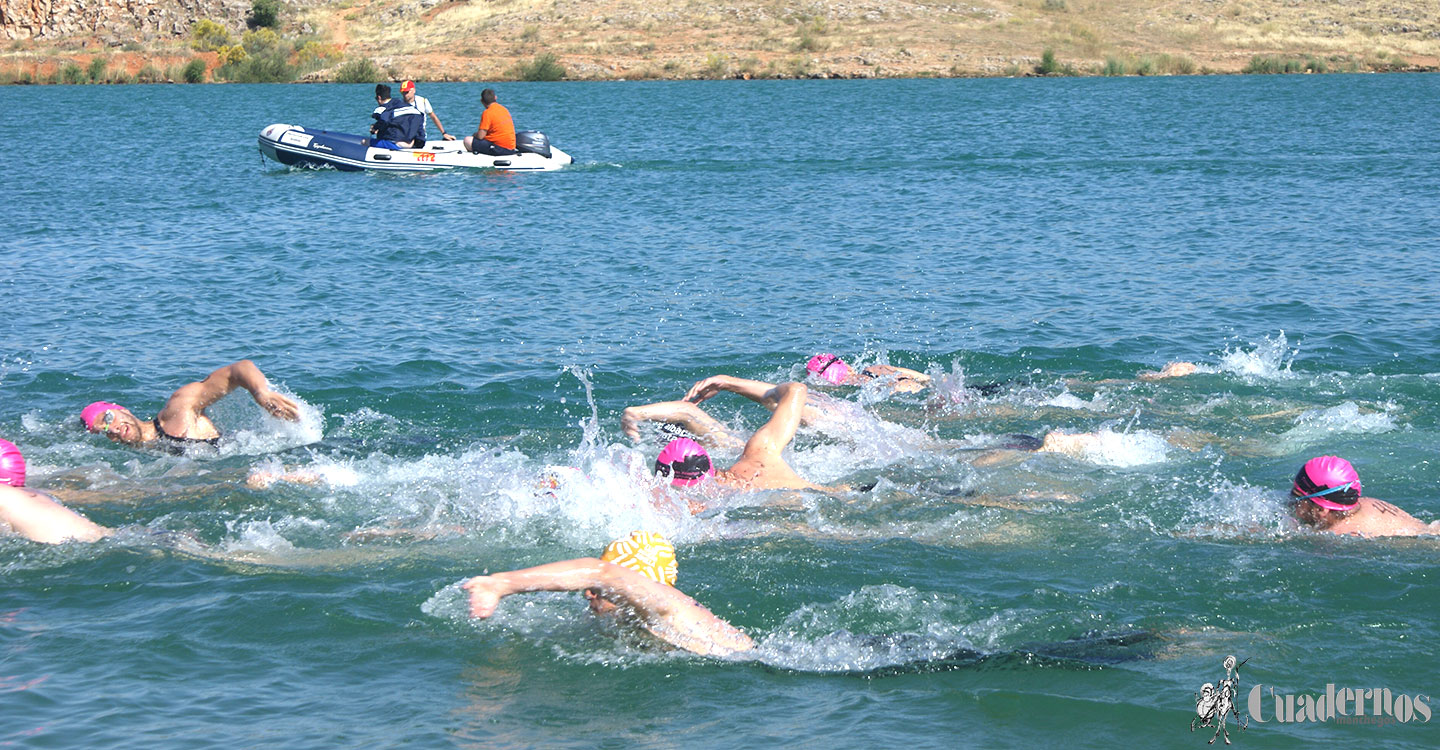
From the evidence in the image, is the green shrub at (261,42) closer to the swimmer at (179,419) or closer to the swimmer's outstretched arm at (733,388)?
the swimmer at (179,419)

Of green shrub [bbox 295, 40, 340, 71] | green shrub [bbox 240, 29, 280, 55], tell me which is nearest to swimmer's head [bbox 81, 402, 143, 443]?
green shrub [bbox 295, 40, 340, 71]

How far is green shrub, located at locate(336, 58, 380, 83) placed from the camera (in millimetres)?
66938

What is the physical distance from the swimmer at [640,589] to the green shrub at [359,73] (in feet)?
211

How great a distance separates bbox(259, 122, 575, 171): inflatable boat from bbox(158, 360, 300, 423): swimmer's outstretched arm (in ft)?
65.9

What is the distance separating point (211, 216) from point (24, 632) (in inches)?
712

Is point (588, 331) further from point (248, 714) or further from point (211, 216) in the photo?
point (211, 216)

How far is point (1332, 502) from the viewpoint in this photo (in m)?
8.89

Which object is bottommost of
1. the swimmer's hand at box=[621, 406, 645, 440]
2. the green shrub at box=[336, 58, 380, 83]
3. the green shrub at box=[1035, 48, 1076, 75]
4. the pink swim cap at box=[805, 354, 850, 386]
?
the pink swim cap at box=[805, 354, 850, 386]

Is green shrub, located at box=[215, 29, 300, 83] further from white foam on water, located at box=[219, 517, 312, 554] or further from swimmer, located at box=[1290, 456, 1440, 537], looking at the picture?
swimmer, located at box=[1290, 456, 1440, 537]

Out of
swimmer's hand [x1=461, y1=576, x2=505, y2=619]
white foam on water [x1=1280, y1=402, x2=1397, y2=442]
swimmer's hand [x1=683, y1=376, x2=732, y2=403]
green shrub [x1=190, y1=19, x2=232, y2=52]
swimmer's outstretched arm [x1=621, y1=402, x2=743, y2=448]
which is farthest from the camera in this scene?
green shrub [x1=190, y1=19, x2=232, y2=52]

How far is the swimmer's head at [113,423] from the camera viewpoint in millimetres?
11000

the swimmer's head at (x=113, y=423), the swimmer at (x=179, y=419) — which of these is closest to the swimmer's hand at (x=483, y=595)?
the swimmer at (x=179, y=419)

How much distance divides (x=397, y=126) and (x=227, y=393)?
20568 millimetres

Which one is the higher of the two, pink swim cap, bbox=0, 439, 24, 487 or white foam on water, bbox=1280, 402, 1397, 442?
white foam on water, bbox=1280, 402, 1397, 442
